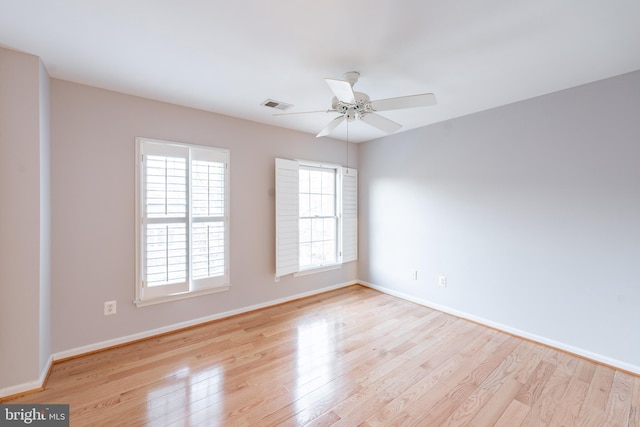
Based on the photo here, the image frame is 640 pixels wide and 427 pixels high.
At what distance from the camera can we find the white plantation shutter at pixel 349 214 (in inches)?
Result: 172

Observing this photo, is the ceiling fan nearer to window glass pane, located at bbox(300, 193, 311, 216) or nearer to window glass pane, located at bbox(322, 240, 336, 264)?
window glass pane, located at bbox(300, 193, 311, 216)

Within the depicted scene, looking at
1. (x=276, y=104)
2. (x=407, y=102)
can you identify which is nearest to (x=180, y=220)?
(x=276, y=104)

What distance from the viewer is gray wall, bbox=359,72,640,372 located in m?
2.26

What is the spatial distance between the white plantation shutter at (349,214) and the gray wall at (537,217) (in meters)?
0.82

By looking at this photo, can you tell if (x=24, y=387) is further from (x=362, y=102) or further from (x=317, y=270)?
(x=362, y=102)

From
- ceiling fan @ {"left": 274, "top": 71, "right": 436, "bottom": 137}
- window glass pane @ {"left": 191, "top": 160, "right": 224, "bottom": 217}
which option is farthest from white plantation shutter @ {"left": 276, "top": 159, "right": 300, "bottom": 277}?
ceiling fan @ {"left": 274, "top": 71, "right": 436, "bottom": 137}

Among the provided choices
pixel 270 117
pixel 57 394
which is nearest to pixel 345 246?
pixel 270 117

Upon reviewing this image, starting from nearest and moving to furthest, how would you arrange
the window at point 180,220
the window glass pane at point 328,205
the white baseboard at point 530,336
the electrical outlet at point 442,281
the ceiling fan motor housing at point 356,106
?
the ceiling fan motor housing at point 356,106 < the white baseboard at point 530,336 < the window at point 180,220 < the electrical outlet at point 442,281 < the window glass pane at point 328,205

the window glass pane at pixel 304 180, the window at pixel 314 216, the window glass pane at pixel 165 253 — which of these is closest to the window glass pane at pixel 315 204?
the window at pixel 314 216

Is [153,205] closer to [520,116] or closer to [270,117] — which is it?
[270,117]

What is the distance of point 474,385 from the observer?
2049 millimetres

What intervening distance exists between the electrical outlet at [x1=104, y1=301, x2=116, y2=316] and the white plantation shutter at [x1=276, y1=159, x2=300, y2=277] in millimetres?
1735

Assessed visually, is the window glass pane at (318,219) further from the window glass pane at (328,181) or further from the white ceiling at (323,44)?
the white ceiling at (323,44)

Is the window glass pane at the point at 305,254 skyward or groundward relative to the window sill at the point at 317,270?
skyward
